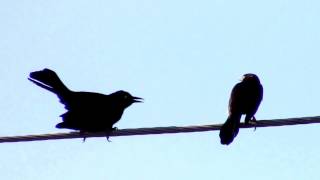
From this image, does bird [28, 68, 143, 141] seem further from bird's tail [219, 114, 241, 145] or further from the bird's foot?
the bird's foot

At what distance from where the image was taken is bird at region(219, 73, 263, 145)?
885 centimetres

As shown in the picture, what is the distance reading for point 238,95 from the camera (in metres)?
10.2

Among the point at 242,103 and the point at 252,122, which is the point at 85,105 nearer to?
the point at 242,103

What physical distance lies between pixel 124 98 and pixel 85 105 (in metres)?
0.77

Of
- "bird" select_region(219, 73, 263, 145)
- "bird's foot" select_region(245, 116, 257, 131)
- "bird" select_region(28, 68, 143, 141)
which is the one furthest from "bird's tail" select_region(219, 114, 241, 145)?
"bird" select_region(28, 68, 143, 141)

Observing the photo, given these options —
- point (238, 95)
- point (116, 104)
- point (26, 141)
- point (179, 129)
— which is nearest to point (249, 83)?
point (238, 95)

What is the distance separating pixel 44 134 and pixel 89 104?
2.78 m

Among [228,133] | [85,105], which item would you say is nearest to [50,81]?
[85,105]

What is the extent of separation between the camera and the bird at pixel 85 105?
372 inches

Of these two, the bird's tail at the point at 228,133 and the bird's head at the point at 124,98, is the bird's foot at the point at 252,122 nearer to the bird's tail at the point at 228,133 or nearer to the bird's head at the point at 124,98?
the bird's tail at the point at 228,133

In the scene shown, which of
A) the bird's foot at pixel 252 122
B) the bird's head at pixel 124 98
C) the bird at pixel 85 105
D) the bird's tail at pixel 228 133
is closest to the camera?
the bird's foot at pixel 252 122

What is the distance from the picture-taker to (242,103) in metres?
9.97

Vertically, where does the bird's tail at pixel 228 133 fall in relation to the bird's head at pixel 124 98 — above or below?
below

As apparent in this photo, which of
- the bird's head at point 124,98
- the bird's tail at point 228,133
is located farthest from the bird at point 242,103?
the bird's head at point 124,98
